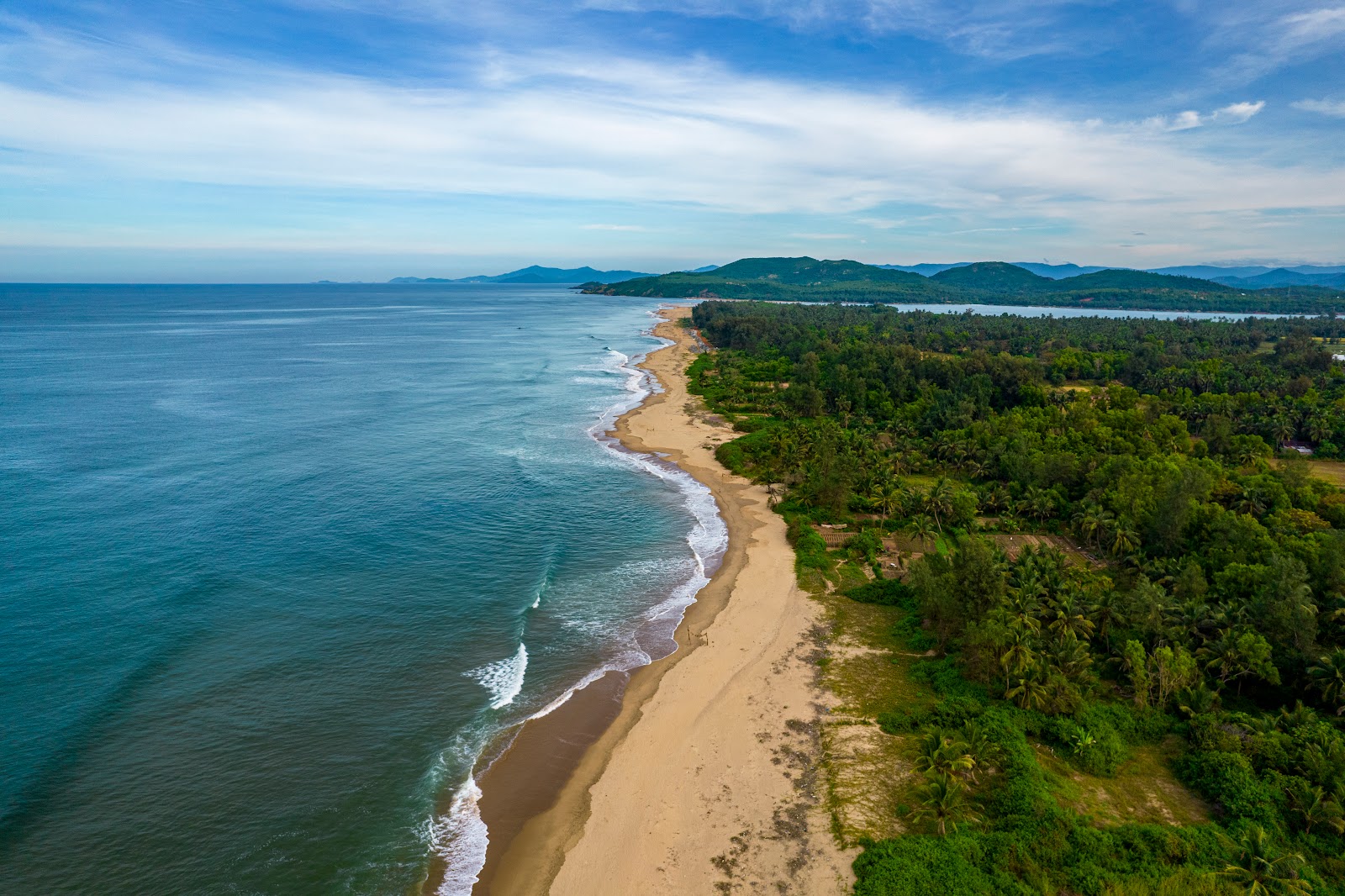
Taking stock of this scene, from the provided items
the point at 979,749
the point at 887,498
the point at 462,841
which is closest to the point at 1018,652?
the point at 979,749

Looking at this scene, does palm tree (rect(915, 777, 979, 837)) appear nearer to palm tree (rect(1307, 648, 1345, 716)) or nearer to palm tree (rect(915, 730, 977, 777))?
palm tree (rect(915, 730, 977, 777))

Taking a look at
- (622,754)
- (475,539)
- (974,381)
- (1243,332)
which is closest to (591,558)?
(475,539)

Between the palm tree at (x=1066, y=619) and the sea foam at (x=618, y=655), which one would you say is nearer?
the sea foam at (x=618, y=655)

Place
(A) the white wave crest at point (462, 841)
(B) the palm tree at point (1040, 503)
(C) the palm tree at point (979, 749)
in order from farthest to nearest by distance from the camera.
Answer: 1. (B) the palm tree at point (1040, 503)
2. (C) the palm tree at point (979, 749)
3. (A) the white wave crest at point (462, 841)

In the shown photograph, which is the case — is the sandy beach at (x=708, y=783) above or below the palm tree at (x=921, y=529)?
below

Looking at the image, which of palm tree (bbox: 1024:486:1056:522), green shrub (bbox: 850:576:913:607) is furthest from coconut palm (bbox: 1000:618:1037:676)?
palm tree (bbox: 1024:486:1056:522)

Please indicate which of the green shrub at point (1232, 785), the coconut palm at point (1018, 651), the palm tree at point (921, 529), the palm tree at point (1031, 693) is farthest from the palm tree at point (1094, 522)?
the green shrub at point (1232, 785)

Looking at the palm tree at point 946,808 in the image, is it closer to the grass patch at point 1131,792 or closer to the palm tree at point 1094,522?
the grass patch at point 1131,792
